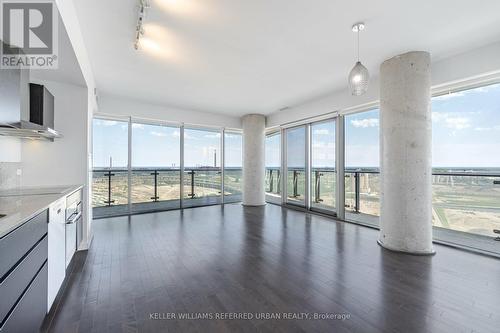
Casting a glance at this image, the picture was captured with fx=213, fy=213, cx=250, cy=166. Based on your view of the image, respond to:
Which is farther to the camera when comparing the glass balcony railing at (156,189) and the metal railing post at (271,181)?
the metal railing post at (271,181)

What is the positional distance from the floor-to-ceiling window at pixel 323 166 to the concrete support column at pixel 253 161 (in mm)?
1668

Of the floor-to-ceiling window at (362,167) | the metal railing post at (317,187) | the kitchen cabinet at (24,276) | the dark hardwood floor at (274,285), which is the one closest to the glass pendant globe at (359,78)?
the dark hardwood floor at (274,285)

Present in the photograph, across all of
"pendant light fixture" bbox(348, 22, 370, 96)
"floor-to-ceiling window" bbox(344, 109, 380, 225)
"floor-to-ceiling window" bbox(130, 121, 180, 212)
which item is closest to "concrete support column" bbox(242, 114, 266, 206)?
"floor-to-ceiling window" bbox(130, 121, 180, 212)

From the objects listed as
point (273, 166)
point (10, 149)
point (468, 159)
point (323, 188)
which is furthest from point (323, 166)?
point (10, 149)

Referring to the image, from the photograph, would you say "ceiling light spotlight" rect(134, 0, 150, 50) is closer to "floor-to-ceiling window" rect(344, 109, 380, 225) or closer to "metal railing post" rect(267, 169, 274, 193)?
"floor-to-ceiling window" rect(344, 109, 380, 225)

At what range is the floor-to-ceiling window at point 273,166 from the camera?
708cm

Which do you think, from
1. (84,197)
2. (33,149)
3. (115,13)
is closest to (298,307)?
(84,197)

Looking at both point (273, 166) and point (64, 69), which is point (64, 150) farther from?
point (273, 166)

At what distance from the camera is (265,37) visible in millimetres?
2715

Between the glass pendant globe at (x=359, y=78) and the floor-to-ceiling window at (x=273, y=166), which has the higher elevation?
the glass pendant globe at (x=359, y=78)

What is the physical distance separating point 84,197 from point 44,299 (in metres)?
1.88

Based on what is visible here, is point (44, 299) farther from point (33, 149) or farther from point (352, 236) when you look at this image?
point (352, 236)

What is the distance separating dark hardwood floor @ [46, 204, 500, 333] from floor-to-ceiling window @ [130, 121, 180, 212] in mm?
2247

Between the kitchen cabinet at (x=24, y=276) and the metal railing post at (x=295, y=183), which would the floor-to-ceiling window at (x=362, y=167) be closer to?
the metal railing post at (x=295, y=183)
